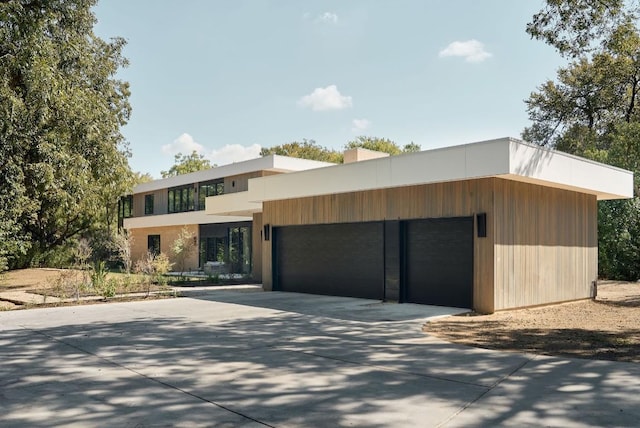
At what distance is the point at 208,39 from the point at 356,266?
937 centimetres

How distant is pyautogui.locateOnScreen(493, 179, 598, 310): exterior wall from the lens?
1259 centimetres

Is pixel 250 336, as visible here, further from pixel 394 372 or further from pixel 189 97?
pixel 189 97

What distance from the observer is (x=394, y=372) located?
22.2ft

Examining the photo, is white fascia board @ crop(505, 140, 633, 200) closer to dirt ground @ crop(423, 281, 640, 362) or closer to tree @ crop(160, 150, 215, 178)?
dirt ground @ crop(423, 281, 640, 362)

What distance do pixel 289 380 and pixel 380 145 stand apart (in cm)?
5375

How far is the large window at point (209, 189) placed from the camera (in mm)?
30156

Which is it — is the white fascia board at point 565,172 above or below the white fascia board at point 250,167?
below

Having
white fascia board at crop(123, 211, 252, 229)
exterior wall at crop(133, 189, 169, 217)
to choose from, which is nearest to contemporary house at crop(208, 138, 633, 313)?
white fascia board at crop(123, 211, 252, 229)

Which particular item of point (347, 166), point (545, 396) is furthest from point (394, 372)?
point (347, 166)

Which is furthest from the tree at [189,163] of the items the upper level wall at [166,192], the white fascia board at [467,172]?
the white fascia board at [467,172]

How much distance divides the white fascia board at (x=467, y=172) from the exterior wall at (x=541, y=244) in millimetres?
532

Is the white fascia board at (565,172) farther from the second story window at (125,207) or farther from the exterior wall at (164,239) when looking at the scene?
the second story window at (125,207)

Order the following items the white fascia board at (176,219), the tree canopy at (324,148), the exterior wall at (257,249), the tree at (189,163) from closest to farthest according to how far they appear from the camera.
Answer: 1. the exterior wall at (257,249)
2. the white fascia board at (176,219)
3. the tree canopy at (324,148)
4. the tree at (189,163)

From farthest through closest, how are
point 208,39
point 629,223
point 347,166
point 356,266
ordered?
point 629,223 < point 208,39 < point 356,266 < point 347,166
